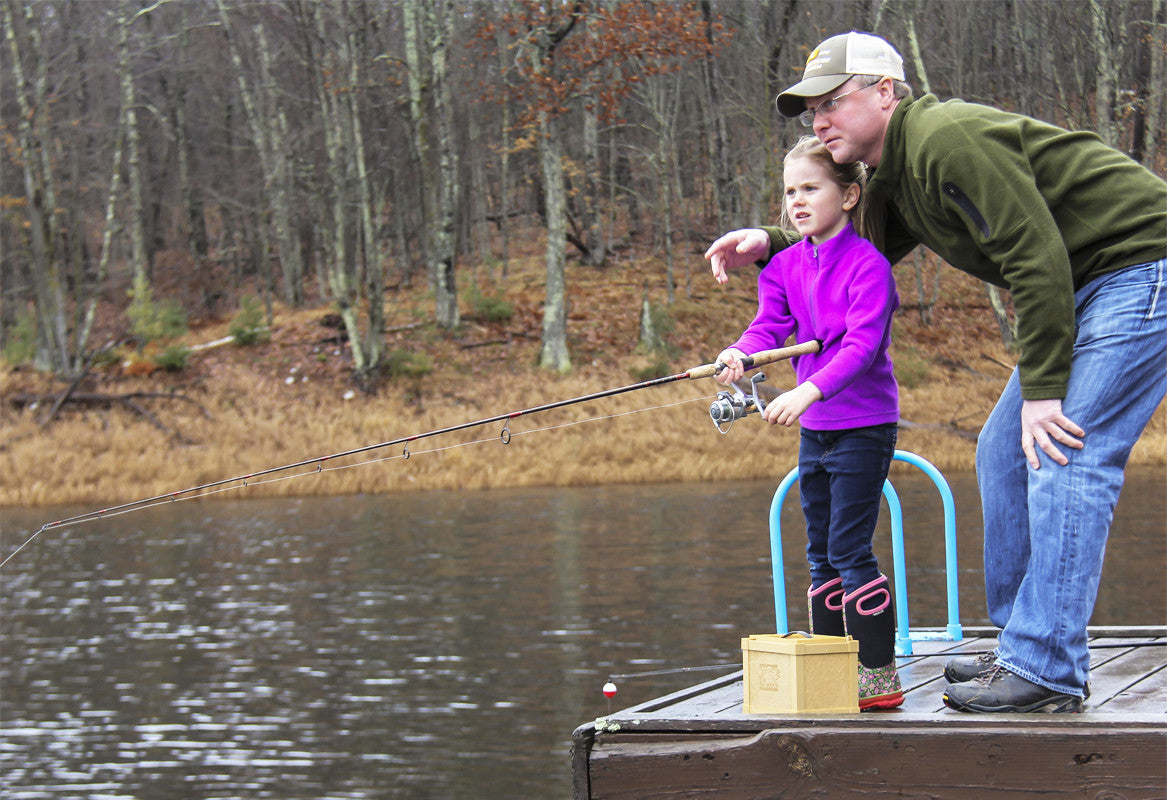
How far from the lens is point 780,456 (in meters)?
19.3

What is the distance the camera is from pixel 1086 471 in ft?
8.96

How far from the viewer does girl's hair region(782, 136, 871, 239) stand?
10.7ft

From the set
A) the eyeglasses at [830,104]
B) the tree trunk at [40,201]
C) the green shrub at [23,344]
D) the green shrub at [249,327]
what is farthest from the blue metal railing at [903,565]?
the green shrub at [23,344]

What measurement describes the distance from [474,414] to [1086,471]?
19.3m

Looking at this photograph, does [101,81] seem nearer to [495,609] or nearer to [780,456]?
[780,456]

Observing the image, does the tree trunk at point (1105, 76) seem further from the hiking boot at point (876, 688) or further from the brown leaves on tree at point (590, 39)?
the hiking boot at point (876, 688)

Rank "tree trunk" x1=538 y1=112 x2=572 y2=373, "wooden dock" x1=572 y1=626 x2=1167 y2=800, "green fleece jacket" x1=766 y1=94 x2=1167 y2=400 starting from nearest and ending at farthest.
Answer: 1. "wooden dock" x1=572 y1=626 x2=1167 y2=800
2. "green fleece jacket" x1=766 y1=94 x2=1167 y2=400
3. "tree trunk" x1=538 y1=112 x2=572 y2=373

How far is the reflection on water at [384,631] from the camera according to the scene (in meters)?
6.21

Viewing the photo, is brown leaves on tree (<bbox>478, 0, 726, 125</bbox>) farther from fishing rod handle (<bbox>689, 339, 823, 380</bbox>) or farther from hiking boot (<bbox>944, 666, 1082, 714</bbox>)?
hiking boot (<bbox>944, 666, 1082, 714</bbox>)

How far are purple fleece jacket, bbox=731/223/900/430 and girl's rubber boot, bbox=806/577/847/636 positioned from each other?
46 centimetres

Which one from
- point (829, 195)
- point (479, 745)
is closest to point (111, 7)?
point (479, 745)

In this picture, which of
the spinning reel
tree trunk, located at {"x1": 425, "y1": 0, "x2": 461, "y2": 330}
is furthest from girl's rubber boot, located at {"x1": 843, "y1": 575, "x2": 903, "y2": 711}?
tree trunk, located at {"x1": 425, "y1": 0, "x2": 461, "y2": 330}

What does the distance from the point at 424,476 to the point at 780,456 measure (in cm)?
577

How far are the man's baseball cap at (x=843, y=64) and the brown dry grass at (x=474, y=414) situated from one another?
44.3 feet
